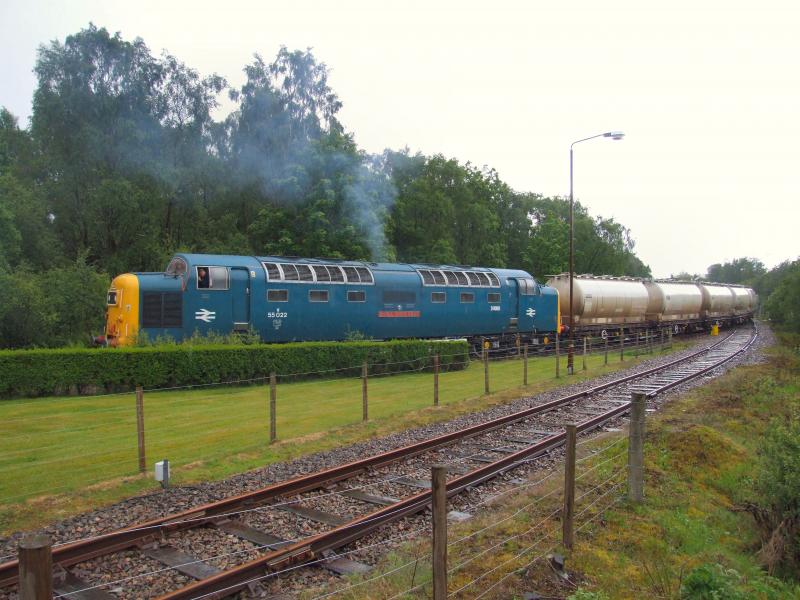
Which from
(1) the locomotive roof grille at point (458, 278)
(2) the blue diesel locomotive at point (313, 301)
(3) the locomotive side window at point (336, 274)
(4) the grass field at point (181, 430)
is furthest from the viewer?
(1) the locomotive roof grille at point (458, 278)

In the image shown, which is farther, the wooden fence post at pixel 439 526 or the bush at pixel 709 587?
the bush at pixel 709 587

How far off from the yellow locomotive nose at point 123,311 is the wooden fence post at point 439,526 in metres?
17.6

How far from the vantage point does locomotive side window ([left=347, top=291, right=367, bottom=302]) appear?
2485 centimetres

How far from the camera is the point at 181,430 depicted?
42.9 feet

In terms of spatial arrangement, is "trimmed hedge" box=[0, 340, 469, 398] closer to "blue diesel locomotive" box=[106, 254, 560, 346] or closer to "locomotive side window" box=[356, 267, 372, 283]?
"blue diesel locomotive" box=[106, 254, 560, 346]

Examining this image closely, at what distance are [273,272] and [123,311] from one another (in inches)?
210

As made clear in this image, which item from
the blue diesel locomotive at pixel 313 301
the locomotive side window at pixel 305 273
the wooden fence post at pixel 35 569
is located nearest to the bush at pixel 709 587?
the wooden fence post at pixel 35 569

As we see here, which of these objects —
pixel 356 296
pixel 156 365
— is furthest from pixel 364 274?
pixel 156 365

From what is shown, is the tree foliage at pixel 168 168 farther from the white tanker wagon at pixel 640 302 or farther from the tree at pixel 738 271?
the tree at pixel 738 271

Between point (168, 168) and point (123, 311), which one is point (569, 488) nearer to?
point (123, 311)

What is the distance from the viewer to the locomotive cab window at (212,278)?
20875 mm

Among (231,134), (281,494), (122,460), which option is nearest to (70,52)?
(231,134)

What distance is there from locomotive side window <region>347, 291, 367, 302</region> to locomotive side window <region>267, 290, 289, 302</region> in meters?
2.94

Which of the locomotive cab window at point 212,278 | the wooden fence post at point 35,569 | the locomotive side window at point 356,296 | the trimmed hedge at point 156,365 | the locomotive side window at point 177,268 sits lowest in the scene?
the trimmed hedge at point 156,365
